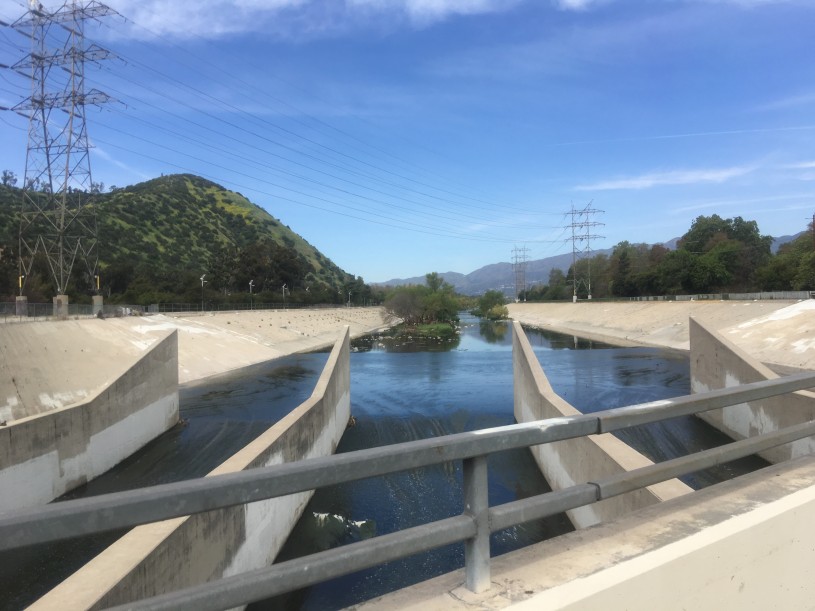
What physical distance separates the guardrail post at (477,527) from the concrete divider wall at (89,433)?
14524mm

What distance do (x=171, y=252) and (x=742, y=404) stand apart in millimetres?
107191

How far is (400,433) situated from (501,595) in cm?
1914

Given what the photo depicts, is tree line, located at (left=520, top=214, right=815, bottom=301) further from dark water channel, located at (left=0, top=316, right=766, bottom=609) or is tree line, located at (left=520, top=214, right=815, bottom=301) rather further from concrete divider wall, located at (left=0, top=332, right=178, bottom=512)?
concrete divider wall, located at (left=0, top=332, right=178, bottom=512)

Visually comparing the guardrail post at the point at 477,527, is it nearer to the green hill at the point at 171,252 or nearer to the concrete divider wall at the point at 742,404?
the concrete divider wall at the point at 742,404

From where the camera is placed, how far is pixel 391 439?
20.5 m

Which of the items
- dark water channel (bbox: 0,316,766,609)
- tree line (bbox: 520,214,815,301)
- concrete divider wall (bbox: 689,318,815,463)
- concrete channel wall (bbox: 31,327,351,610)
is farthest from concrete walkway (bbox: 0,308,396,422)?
tree line (bbox: 520,214,815,301)

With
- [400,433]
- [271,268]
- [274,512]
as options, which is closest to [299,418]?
[274,512]

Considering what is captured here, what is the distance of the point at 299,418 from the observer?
13180mm

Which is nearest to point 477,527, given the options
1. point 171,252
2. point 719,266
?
point 719,266

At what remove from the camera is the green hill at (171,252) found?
68188mm

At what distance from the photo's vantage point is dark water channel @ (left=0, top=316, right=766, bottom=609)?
10750 mm

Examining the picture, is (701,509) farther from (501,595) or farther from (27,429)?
(27,429)

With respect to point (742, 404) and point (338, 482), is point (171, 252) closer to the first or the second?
point (742, 404)

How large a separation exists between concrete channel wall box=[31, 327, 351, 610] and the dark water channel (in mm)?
1087
